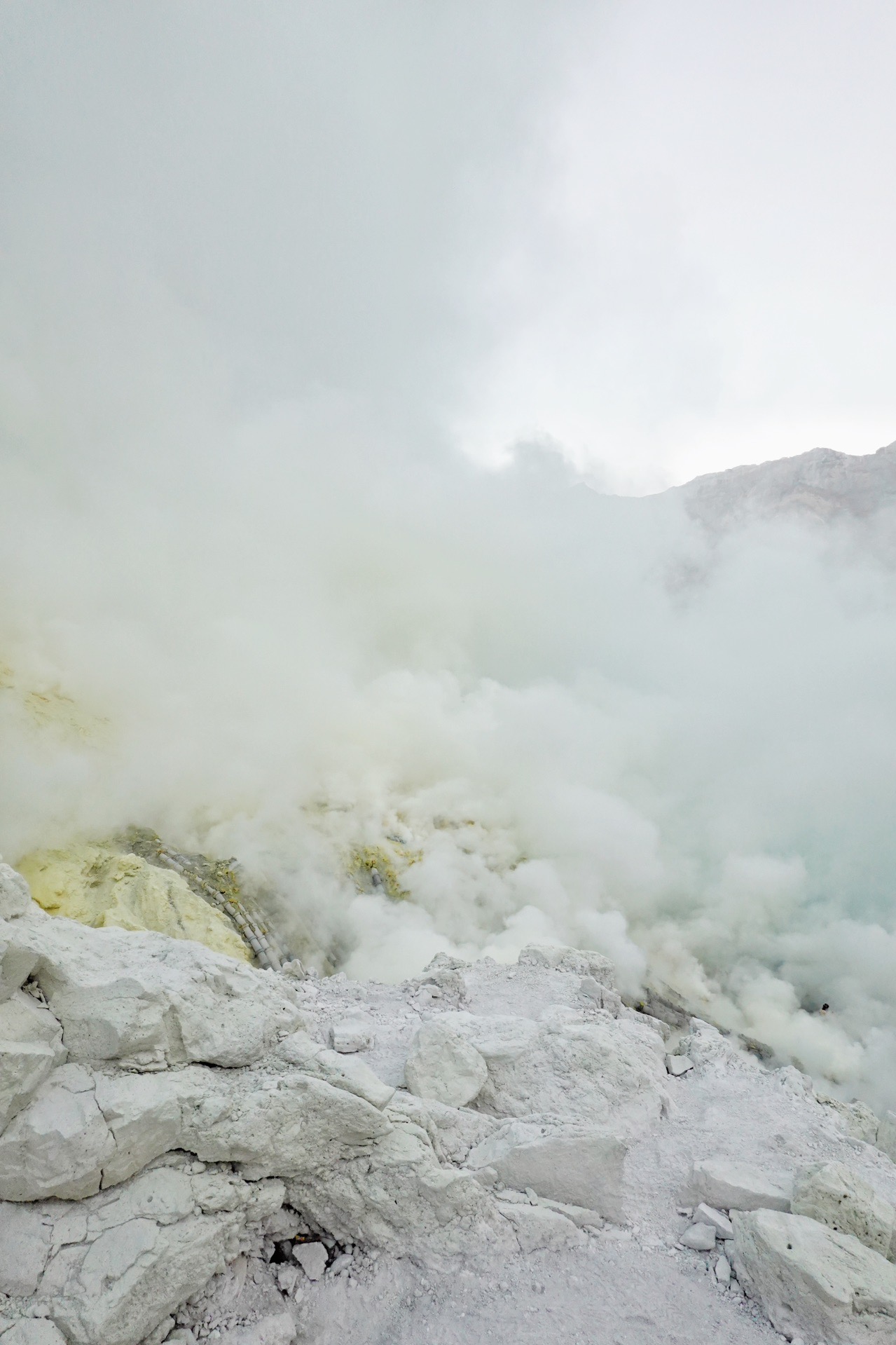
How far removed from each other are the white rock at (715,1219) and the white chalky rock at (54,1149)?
307 inches

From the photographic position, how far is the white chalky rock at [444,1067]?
948 cm

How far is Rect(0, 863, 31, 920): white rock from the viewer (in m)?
7.53

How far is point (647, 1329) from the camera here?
630cm

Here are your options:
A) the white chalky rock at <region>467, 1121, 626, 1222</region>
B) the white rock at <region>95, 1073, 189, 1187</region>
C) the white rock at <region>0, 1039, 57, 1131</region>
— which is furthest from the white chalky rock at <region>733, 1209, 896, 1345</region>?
the white rock at <region>0, 1039, 57, 1131</region>

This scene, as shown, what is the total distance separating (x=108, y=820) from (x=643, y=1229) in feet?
137

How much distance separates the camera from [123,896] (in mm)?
33219

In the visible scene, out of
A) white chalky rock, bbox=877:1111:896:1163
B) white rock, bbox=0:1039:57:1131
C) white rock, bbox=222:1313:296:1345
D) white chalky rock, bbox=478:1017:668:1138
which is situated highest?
white rock, bbox=0:1039:57:1131

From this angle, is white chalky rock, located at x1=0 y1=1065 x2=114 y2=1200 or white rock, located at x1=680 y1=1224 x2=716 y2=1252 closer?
white chalky rock, located at x1=0 y1=1065 x2=114 y2=1200

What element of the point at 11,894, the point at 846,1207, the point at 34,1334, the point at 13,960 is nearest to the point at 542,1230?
the point at 846,1207

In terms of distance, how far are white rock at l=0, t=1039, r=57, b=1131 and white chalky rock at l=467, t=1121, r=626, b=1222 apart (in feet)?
19.5

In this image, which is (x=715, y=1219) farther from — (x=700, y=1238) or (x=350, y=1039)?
(x=350, y=1039)

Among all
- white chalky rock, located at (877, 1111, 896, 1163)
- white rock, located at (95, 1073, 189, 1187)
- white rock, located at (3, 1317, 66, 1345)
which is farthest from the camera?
white chalky rock, located at (877, 1111, 896, 1163)

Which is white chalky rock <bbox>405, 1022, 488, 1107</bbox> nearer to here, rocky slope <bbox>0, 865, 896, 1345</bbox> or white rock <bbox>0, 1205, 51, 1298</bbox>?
rocky slope <bbox>0, 865, 896, 1345</bbox>

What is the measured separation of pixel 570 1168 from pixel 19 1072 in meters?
7.29
